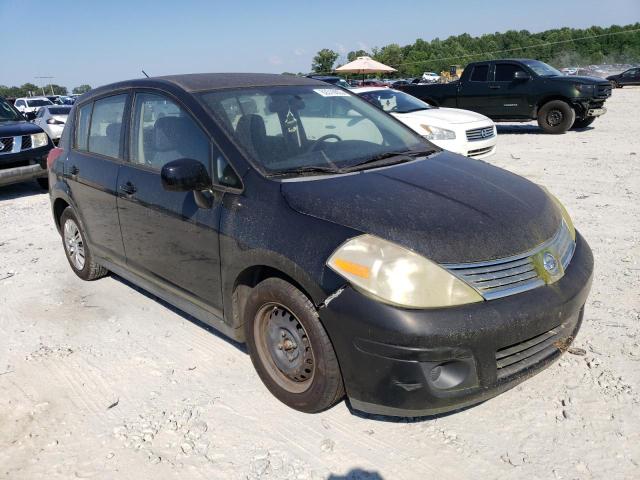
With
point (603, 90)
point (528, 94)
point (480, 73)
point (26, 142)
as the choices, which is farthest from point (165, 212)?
point (603, 90)

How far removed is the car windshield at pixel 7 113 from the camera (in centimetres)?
933

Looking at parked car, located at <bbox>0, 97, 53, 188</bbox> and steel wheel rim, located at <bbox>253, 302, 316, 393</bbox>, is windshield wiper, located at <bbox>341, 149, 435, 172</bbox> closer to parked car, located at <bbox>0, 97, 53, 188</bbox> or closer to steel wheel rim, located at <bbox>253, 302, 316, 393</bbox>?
steel wheel rim, located at <bbox>253, 302, 316, 393</bbox>

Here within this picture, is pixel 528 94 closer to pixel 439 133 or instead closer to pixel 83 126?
pixel 439 133

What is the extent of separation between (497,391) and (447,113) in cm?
784

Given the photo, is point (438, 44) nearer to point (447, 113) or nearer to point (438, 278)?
point (447, 113)

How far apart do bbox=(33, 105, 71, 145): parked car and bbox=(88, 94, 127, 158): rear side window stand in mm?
11865

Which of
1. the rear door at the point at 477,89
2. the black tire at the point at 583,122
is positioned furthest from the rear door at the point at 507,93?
the black tire at the point at 583,122

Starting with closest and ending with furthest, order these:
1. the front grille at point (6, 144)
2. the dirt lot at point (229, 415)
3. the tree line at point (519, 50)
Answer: the dirt lot at point (229, 415), the front grille at point (6, 144), the tree line at point (519, 50)

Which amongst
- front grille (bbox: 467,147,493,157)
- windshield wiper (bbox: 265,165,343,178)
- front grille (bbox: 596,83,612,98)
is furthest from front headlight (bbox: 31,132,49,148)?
front grille (bbox: 596,83,612,98)

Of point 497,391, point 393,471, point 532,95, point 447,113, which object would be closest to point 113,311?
point 393,471

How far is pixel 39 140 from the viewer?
8.88 m

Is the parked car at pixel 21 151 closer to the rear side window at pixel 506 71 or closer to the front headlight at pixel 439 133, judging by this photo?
the front headlight at pixel 439 133

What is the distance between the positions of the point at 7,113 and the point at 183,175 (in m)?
8.62

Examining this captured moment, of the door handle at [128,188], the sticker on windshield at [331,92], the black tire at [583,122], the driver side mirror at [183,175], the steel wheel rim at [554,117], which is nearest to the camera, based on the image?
the driver side mirror at [183,175]
